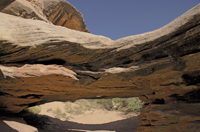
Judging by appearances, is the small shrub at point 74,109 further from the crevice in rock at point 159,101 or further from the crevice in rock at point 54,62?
the crevice in rock at point 159,101

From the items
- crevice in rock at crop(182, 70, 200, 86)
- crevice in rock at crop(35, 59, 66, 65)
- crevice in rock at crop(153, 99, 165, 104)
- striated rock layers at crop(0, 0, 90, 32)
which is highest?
striated rock layers at crop(0, 0, 90, 32)

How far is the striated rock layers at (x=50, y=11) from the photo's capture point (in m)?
7.03

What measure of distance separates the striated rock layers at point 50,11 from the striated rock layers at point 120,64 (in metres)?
1.81

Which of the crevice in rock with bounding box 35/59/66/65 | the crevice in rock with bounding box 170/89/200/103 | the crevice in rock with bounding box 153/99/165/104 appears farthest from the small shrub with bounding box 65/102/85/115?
the crevice in rock with bounding box 170/89/200/103

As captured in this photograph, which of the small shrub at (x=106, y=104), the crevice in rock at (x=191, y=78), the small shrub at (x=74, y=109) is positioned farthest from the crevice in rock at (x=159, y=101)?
the small shrub at (x=106, y=104)

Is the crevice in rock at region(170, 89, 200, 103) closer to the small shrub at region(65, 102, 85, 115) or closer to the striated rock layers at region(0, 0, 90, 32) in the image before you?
the striated rock layers at region(0, 0, 90, 32)

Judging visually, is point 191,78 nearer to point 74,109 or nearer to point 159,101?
point 159,101

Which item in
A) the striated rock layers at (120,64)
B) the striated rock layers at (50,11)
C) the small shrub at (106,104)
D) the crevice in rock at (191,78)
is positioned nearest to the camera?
the striated rock layers at (120,64)

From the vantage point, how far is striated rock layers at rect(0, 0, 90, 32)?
7027 mm

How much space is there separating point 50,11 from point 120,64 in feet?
27.1

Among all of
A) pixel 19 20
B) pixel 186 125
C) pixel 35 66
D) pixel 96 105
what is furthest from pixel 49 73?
pixel 96 105

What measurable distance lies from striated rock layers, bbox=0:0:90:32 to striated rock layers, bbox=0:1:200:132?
1806mm

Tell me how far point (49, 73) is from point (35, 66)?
554mm

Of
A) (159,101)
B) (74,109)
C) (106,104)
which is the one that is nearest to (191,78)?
(159,101)
